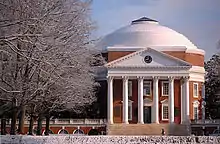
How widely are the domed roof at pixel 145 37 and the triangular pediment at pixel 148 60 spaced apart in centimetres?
475

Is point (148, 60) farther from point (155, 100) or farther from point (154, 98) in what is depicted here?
point (155, 100)

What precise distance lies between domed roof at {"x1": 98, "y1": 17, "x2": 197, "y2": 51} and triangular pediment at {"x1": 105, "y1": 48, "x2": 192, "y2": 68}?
15.6 ft

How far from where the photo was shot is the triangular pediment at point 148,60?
81.1 metres

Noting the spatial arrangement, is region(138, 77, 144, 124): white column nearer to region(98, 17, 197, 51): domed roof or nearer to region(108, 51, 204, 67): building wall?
region(108, 51, 204, 67): building wall

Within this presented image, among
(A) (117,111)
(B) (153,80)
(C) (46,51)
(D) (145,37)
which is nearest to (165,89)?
(B) (153,80)

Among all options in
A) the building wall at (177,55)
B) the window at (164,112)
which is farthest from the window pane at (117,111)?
the building wall at (177,55)

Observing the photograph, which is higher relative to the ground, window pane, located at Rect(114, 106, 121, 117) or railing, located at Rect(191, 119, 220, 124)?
window pane, located at Rect(114, 106, 121, 117)

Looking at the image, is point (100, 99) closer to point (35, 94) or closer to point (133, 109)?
point (133, 109)

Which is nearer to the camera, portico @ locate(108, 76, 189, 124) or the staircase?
the staircase

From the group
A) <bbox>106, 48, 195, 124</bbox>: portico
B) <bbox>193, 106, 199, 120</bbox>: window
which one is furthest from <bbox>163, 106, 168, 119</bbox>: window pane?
<bbox>193, 106, 199, 120</bbox>: window

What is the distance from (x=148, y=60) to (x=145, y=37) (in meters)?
8.32

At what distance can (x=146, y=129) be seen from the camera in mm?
76375

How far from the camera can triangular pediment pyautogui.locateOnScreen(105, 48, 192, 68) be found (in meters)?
81.1

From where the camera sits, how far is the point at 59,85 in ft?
120
